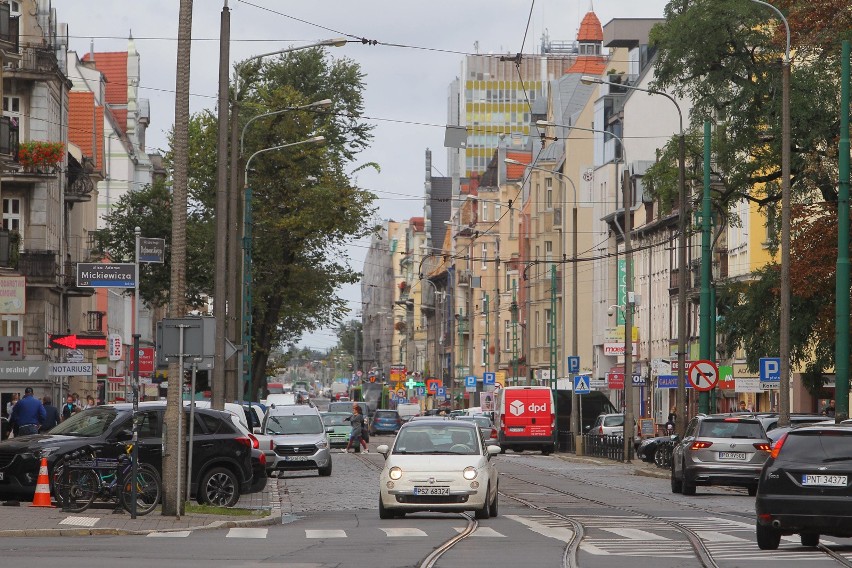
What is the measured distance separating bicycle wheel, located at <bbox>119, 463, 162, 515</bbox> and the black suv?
223 centimetres

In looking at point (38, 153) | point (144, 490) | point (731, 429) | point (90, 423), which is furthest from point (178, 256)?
point (38, 153)

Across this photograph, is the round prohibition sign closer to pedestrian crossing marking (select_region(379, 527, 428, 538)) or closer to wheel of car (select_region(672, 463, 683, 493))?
wheel of car (select_region(672, 463, 683, 493))

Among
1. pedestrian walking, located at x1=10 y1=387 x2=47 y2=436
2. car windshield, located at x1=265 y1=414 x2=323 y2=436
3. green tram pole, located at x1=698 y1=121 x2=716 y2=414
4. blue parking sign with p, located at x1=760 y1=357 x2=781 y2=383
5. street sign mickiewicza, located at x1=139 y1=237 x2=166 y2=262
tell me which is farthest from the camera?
green tram pole, located at x1=698 y1=121 x2=716 y2=414

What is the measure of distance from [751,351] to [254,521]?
89.9 feet

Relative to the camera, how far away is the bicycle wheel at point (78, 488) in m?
26.0

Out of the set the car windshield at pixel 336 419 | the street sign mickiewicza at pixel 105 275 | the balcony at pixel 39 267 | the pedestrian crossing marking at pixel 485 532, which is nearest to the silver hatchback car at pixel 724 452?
the street sign mickiewicza at pixel 105 275

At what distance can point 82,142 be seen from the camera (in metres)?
86.8

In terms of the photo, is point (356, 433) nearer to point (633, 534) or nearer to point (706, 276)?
point (706, 276)

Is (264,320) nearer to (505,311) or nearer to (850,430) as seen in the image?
(850,430)

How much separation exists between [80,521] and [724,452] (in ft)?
48.9

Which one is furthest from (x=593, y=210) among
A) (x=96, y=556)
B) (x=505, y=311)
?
(x=96, y=556)

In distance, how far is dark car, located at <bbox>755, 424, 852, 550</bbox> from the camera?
19.8 m

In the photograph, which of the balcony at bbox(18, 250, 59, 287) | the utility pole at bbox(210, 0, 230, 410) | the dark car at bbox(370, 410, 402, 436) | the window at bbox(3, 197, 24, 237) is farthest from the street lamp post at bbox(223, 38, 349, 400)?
the dark car at bbox(370, 410, 402, 436)

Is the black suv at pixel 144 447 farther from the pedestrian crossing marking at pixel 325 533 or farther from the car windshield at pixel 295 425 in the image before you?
the car windshield at pixel 295 425
